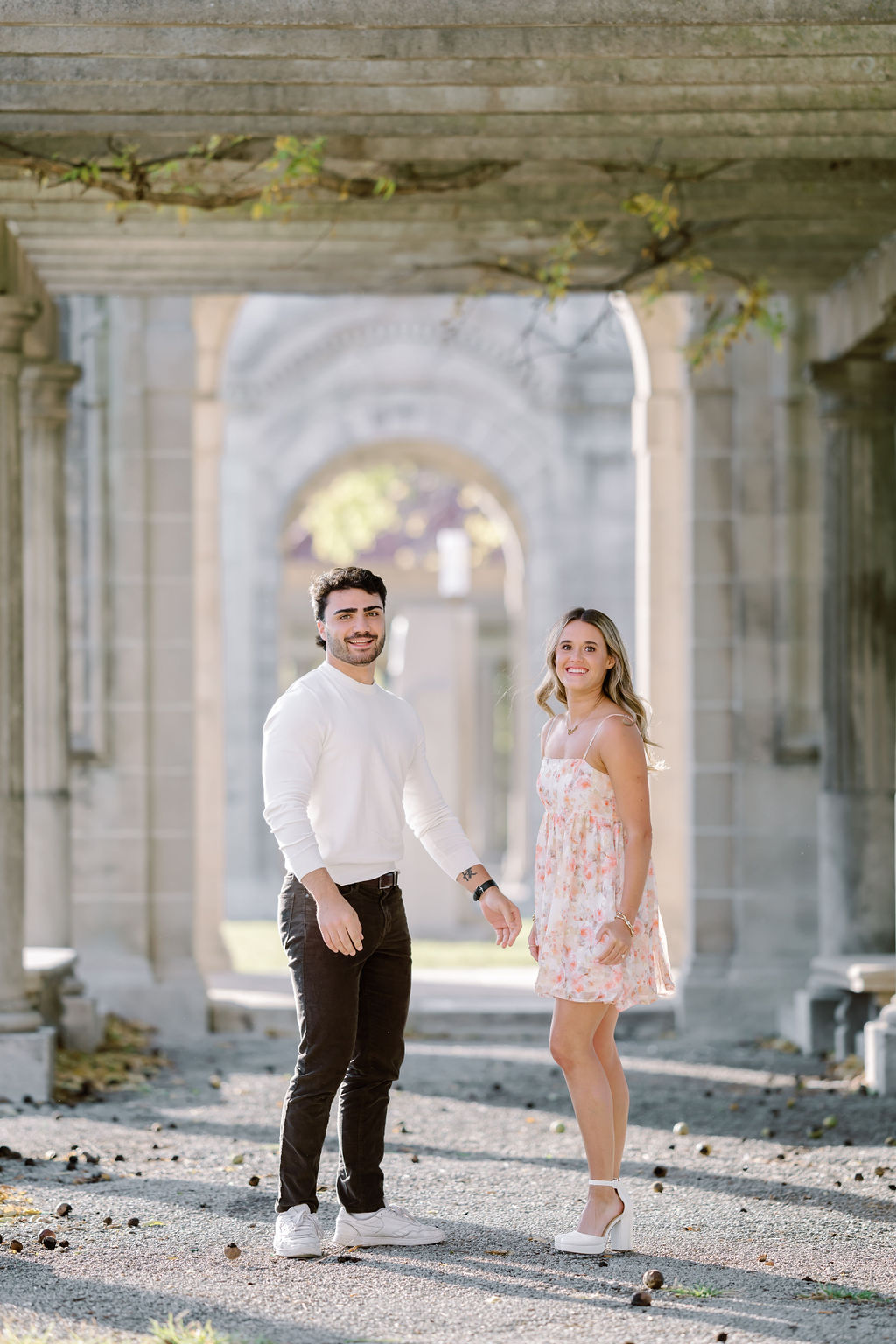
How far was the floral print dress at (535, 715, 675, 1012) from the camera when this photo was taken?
4.74 meters

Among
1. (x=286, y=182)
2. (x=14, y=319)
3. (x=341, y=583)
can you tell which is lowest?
(x=341, y=583)

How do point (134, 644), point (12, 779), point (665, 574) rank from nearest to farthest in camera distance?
point (12, 779) → point (134, 644) → point (665, 574)

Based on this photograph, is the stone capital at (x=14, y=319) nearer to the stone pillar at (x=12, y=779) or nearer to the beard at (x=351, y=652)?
the stone pillar at (x=12, y=779)

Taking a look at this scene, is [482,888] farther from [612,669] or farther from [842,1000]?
[842,1000]

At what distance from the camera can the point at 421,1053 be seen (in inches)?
348

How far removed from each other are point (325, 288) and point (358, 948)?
5.31m

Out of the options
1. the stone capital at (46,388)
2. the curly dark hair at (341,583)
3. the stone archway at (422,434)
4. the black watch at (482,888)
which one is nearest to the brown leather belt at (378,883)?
the black watch at (482,888)

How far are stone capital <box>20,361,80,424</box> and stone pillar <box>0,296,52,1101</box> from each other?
4.86 ft

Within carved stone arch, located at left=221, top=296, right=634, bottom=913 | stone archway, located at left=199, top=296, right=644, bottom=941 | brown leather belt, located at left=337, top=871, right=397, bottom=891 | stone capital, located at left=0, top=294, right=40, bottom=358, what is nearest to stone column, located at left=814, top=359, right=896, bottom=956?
stone capital, located at left=0, top=294, right=40, bottom=358

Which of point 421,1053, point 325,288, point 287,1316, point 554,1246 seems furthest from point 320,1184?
point 325,288

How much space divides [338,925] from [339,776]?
1.45ft

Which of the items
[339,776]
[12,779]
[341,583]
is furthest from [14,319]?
[339,776]

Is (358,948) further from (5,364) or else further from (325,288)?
(325,288)

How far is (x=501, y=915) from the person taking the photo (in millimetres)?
4684
